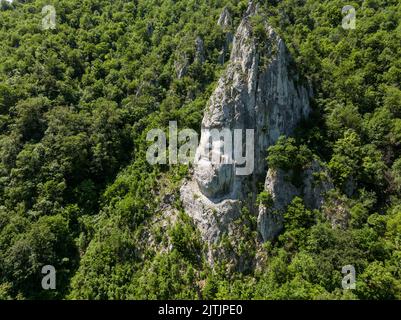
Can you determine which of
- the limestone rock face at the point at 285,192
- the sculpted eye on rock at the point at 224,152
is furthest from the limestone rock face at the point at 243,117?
the limestone rock face at the point at 285,192

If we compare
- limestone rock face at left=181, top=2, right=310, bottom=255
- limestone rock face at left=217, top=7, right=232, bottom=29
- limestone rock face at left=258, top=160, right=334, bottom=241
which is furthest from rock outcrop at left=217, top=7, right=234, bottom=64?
limestone rock face at left=258, top=160, right=334, bottom=241

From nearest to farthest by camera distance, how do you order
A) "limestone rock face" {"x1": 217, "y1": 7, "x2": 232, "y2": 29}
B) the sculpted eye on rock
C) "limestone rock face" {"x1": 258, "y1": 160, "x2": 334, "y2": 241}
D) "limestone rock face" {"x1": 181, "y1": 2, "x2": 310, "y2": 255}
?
"limestone rock face" {"x1": 258, "y1": 160, "x2": 334, "y2": 241}, "limestone rock face" {"x1": 181, "y1": 2, "x2": 310, "y2": 255}, the sculpted eye on rock, "limestone rock face" {"x1": 217, "y1": 7, "x2": 232, "y2": 29}

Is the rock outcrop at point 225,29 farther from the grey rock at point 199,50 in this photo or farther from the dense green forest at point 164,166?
the grey rock at point 199,50

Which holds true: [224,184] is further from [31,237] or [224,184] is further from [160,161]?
[31,237]

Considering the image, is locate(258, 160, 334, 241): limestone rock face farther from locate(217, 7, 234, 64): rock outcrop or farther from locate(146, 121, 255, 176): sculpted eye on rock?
locate(217, 7, 234, 64): rock outcrop

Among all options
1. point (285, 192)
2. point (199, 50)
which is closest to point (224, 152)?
point (285, 192)

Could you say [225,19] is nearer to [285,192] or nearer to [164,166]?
[164,166]

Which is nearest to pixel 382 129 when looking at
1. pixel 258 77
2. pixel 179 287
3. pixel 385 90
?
pixel 385 90
